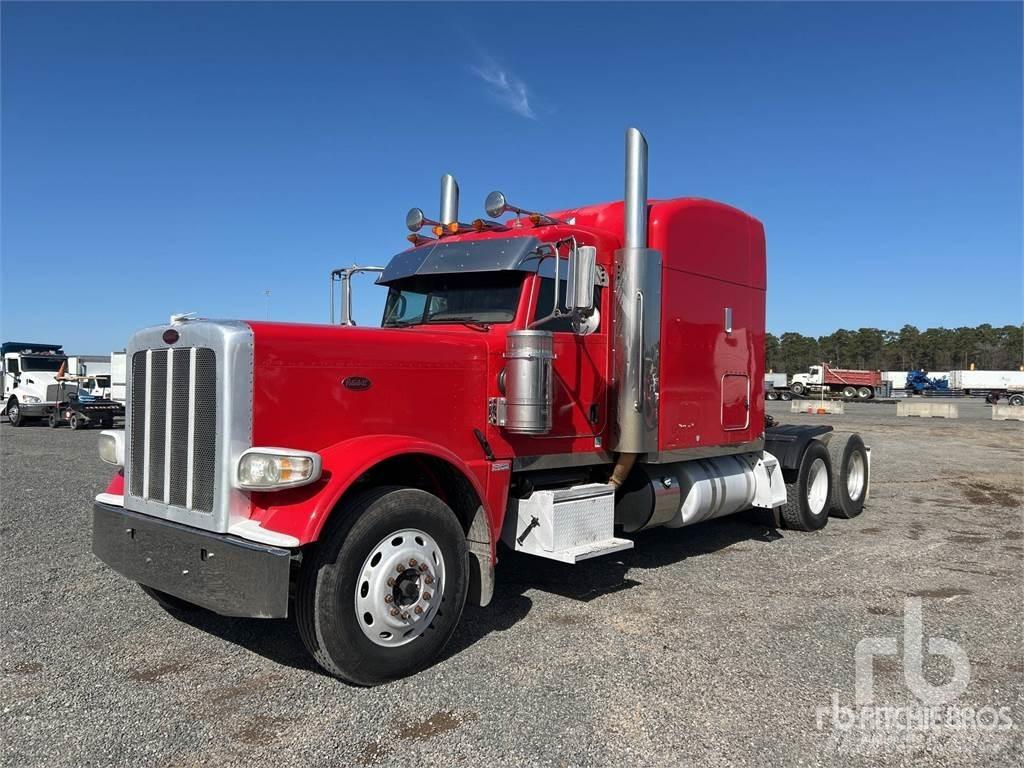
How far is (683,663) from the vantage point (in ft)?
14.1

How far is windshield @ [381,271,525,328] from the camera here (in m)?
5.33

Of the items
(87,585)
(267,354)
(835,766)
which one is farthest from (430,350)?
(87,585)

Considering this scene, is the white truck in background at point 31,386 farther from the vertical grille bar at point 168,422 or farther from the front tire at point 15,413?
the vertical grille bar at point 168,422

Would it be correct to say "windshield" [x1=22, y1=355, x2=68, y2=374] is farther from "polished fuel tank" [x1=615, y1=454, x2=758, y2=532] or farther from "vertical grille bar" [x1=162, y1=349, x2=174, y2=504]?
"polished fuel tank" [x1=615, y1=454, x2=758, y2=532]

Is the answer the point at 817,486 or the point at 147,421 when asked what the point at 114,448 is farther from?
the point at 817,486

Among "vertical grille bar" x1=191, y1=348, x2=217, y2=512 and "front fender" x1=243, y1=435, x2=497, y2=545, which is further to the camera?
"vertical grille bar" x1=191, y1=348, x2=217, y2=512

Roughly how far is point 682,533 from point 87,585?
5652 mm

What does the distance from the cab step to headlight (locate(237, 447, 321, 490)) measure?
186cm

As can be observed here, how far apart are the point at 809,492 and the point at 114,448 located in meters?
6.93

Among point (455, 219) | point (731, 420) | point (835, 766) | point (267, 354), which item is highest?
point (455, 219)

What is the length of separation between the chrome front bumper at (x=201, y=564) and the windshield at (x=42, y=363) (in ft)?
89.6

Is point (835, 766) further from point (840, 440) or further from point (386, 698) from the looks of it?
point (840, 440)

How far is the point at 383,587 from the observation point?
13.0 feet

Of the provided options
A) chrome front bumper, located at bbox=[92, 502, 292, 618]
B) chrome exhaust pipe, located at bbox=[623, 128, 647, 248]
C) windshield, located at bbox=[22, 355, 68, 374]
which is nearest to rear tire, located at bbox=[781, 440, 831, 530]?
chrome exhaust pipe, located at bbox=[623, 128, 647, 248]
